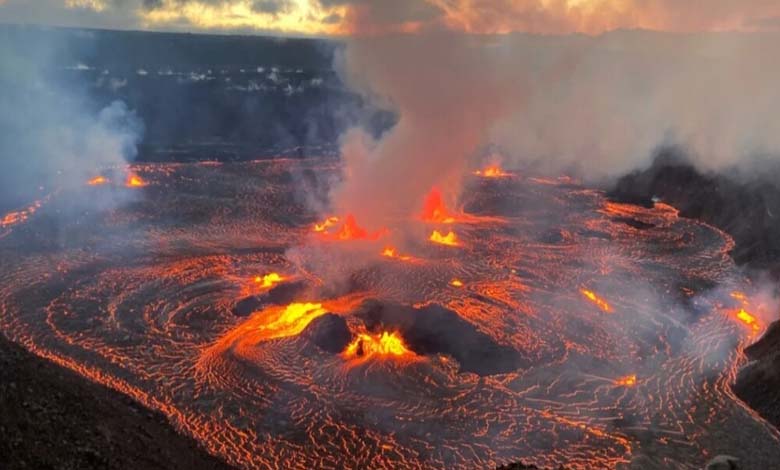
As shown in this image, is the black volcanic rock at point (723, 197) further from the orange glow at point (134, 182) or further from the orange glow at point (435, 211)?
the orange glow at point (134, 182)

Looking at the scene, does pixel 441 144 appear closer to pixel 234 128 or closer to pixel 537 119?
pixel 537 119

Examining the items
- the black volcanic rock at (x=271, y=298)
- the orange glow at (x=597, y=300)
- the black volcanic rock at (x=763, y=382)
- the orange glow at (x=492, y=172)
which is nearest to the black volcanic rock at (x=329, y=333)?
the black volcanic rock at (x=271, y=298)

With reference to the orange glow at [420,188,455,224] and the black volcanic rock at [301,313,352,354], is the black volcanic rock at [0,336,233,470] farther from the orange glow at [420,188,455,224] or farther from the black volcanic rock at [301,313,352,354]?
the orange glow at [420,188,455,224]

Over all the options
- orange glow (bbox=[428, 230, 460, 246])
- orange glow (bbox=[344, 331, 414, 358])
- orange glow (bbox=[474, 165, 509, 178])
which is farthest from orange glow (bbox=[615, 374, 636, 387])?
orange glow (bbox=[474, 165, 509, 178])

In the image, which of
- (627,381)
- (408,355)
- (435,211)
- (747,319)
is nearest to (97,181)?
(435,211)

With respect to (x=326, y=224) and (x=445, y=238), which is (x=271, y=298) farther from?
(x=445, y=238)

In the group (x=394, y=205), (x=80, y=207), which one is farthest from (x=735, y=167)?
(x=80, y=207)
